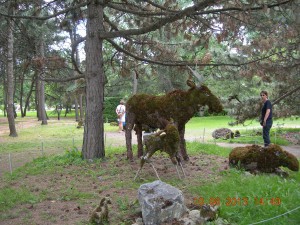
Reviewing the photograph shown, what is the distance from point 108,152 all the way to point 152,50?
3.88m

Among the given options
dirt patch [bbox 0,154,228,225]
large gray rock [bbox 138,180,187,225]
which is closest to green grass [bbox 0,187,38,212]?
dirt patch [bbox 0,154,228,225]

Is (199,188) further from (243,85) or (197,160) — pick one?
(243,85)

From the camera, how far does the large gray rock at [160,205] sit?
4867 millimetres

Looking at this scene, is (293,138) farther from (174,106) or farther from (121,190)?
(121,190)

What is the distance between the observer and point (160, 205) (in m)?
4.89

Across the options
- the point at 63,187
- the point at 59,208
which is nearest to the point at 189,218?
the point at 59,208

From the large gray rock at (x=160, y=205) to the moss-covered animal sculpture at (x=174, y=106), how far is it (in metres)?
3.36

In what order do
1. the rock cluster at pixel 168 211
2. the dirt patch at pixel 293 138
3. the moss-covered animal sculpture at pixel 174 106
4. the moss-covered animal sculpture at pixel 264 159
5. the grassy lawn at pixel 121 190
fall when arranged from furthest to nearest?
the dirt patch at pixel 293 138, the moss-covered animal sculpture at pixel 174 106, the moss-covered animal sculpture at pixel 264 159, the grassy lawn at pixel 121 190, the rock cluster at pixel 168 211

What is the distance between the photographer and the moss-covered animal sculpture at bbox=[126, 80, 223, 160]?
8.08 m

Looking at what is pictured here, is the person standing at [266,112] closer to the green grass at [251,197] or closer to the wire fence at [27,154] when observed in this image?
the green grass at [251,197]

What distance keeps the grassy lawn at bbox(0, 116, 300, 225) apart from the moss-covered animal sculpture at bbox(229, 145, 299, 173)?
34cm

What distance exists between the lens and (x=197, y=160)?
31.4ft
